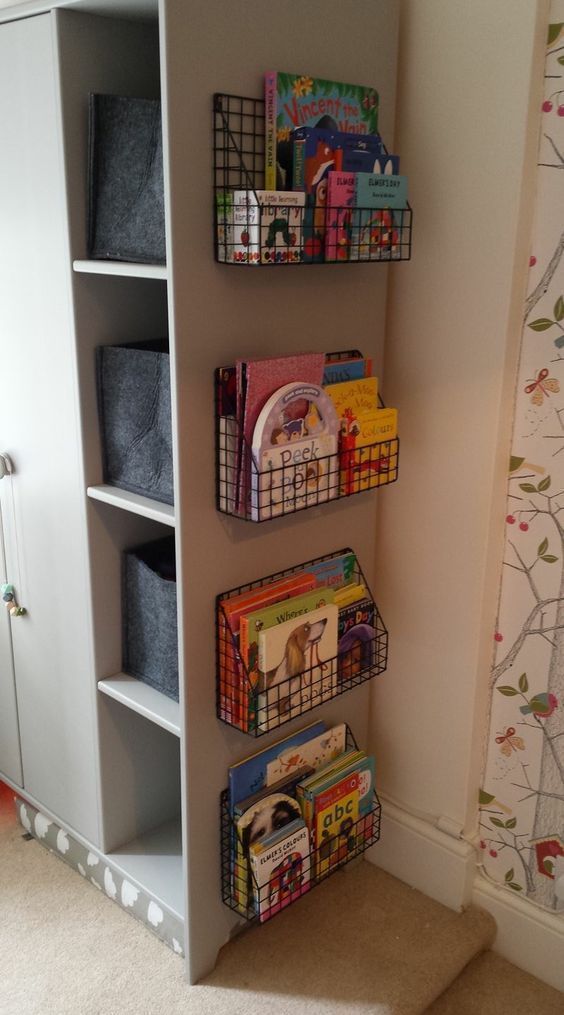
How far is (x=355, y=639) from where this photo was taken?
171cm

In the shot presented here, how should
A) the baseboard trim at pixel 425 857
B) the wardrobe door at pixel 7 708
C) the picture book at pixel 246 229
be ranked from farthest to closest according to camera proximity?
the wardrobe door at pixel 7 708, the baseboard trim at pixel 425 857, the picture book at pixel 246 229

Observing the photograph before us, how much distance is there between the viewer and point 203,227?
1.33m

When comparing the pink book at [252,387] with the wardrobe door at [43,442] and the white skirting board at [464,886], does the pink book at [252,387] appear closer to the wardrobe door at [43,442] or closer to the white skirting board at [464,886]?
the wardrobe door at [43,442]

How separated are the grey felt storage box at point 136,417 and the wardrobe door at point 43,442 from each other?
0.19ft

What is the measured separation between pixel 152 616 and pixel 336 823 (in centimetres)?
53

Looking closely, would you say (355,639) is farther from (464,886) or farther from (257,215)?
(257,215)

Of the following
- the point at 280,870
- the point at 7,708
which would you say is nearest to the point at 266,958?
the point at 280,870

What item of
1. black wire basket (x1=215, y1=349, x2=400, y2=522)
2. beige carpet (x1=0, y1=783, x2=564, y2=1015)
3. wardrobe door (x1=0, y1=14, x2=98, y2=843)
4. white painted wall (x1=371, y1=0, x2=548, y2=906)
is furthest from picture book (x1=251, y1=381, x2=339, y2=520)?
beige carpet (x1=0, y1=783, x2=564, y2=1015)

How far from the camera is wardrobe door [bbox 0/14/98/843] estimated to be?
1544 millimetres

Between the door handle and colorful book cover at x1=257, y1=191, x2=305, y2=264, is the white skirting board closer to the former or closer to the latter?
the door handle

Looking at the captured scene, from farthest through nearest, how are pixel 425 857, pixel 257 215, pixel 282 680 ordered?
1. pixel 425 857
2. pixel 282 680
3. pixel 257 215

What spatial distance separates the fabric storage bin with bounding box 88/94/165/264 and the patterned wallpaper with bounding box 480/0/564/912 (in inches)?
24.8

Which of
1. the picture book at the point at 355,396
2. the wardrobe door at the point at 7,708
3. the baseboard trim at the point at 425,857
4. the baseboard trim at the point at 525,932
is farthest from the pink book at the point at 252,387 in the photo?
the baseboard trim at the point at 525,932

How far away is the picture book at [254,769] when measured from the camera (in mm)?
1608
